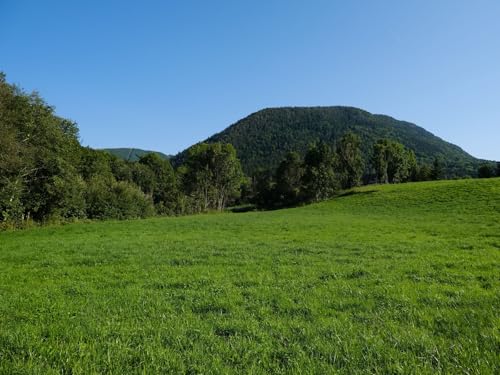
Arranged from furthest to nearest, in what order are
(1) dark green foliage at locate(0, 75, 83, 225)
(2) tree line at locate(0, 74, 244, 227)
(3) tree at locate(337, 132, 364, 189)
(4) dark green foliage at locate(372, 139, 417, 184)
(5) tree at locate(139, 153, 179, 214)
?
1. (4) dark green foliage at locate(372, 139, 417, 184)
2. (3) tree at locate(337, 132, 364, 189)
3. (5) tree at locate(139, 153, 179, 214)
4. (2) tree line at locate(0, 74, 244, 227)
5. (1) dark green foliage at locate(0, 75, 83, 225)

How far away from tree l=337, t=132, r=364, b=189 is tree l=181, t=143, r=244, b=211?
31934mm

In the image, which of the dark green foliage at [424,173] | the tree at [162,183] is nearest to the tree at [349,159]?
the dark green foliage at [424,173]

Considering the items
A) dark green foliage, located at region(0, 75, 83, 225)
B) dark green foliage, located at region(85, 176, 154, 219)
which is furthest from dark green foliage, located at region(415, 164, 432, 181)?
dark green foliage, located at region(0, 75, 83, 225)

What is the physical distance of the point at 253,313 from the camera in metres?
6.57

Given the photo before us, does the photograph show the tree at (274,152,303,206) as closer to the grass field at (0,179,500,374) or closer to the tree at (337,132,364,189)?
the tree at (337,132,364,189)

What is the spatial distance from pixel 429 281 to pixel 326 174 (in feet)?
248

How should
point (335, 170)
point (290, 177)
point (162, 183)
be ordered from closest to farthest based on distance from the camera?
1. point (162, 183)
2. point (335, 170)
3. point (290, 177)

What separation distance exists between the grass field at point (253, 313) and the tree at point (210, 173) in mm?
73158

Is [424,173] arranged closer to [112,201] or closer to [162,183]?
[162,183]

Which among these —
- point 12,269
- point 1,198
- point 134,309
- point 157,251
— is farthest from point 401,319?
point 1,198

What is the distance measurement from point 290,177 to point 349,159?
1903 centimetres

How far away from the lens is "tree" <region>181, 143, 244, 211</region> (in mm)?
85938

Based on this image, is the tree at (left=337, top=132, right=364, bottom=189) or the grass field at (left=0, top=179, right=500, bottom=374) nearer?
the grass field at (left=0, top=179, right=500, bottom=374)

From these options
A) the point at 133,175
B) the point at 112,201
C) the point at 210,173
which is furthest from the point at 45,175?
the point at 210,173
